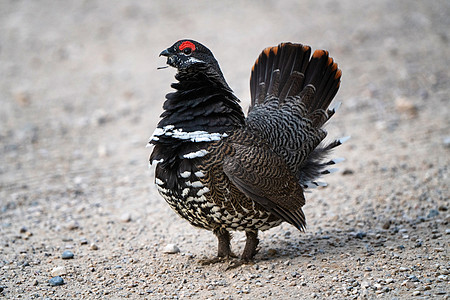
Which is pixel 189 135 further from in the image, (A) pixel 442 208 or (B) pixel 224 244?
(A) pixel 442 208

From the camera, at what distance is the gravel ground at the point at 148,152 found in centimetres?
505

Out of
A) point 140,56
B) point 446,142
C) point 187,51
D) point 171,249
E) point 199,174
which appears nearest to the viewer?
point 199,174

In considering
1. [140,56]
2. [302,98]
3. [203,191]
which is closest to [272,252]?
[203,191]

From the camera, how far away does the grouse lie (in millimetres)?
4852

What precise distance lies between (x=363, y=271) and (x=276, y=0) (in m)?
11.7

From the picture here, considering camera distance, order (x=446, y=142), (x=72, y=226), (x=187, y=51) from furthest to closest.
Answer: (x=446, y=142) < (x=72, y=226) < (x=187, y=51)

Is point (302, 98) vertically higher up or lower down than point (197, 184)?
higher up

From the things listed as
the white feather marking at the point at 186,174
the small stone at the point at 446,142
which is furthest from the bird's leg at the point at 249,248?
the small stone at the point at 446,142

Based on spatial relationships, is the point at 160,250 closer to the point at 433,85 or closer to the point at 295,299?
the point at 295,299

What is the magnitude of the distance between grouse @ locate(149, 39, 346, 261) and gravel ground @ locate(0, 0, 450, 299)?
0.64 meters

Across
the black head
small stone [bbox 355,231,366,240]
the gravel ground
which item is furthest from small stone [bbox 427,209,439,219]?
the black head

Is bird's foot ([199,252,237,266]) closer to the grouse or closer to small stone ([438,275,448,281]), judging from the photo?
the grouse

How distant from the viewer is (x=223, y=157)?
4.87m

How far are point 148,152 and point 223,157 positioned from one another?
4.48 m
